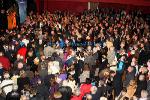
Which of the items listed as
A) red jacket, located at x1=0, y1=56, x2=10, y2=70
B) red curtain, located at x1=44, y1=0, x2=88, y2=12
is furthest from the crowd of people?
red curtain, located at x1=44, y1=0, x2=88, y2=12

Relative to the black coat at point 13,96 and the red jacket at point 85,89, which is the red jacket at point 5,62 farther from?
the red jacket at point 85,89

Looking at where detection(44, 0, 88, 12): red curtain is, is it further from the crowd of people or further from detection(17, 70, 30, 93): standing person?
detection(17, 70, 30, 93): standing person

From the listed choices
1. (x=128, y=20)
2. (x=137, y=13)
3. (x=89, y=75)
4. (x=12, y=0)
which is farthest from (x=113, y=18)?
(x=89, y=75)

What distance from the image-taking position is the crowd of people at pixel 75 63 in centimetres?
1191

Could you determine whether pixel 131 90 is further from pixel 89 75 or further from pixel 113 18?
pixel 113 18

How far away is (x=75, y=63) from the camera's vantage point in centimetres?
1402

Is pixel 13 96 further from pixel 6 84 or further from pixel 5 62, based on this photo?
pixel 5 62

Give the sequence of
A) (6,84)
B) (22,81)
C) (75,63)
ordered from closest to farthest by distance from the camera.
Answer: (6,84) → (22,81) → (75,63)

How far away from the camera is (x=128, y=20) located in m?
23.3

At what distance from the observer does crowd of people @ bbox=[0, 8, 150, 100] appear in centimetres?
1191

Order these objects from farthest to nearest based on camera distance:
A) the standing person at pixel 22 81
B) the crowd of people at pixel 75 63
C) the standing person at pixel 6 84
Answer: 1. the standing person at pixel 22 81
2. the standing person at pixel 6 84
3. the crowd of people at pixel 75 63

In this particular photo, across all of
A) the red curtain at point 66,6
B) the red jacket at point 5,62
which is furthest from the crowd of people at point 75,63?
the red curtain at point 66,6

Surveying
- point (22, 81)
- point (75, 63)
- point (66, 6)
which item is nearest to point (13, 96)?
point (22, 81)

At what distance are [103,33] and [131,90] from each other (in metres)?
7.67
